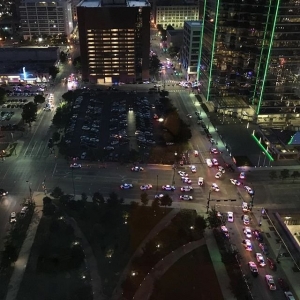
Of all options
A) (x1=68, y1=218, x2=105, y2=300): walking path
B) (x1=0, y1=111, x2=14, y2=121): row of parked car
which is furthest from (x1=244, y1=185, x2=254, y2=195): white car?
(x1=0, y1=111, x2=14, y2=121): row of parked car

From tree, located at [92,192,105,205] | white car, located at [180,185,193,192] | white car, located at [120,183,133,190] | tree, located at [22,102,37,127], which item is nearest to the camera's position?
tree, located at [92,192,105,205]

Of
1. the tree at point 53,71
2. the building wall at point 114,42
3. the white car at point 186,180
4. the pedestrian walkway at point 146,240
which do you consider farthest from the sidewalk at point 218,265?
the tree at point 53,71

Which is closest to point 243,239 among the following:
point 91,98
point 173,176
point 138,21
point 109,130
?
point 173,176

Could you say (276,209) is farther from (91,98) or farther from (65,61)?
(65,61)

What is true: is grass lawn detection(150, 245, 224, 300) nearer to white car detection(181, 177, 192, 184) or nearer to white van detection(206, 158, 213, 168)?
white car detection(181, 177, 192, 184)

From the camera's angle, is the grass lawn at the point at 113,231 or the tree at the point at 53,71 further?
the tree at the point at 53,71

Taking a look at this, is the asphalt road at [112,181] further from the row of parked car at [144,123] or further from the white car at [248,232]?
the row of parked car at [144,123]

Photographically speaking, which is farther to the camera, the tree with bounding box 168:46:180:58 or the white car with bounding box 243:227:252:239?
the tree with bounding box 168:46:180:58

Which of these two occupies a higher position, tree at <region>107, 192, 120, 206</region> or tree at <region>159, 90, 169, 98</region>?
tree at <region>107, 192, 120, 206</region>
